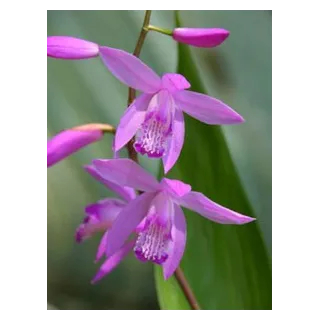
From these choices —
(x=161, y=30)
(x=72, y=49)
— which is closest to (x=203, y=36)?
(x=161, y=30)

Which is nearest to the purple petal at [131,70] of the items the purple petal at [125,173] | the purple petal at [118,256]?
the purple petal at [125,173]

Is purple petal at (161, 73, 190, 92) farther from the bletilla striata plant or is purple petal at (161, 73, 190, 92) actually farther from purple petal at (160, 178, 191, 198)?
purple petal at (160, 178, 191, 198)

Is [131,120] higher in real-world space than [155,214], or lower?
higher

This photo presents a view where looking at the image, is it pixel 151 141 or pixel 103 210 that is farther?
pixel 103 210

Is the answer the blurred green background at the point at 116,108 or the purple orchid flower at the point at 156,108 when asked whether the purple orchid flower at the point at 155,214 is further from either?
the blurred green background at the point at 116,108

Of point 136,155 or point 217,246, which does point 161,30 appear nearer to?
point 136,155

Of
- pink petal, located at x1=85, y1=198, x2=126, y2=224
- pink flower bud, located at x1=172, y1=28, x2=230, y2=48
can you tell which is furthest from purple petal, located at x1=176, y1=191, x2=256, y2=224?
pink flower bud, located at x1=172, y1=28, x2=230, y2=48
